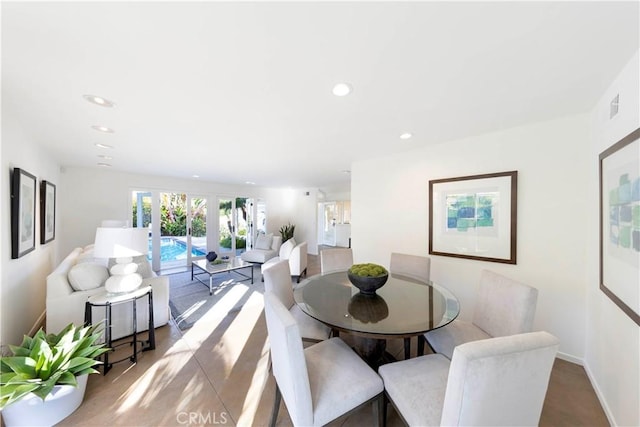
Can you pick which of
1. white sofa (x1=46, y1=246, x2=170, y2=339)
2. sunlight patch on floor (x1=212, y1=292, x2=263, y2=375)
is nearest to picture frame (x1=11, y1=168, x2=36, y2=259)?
white sofa (x1=46, y1=246, x2=170, y2=339)

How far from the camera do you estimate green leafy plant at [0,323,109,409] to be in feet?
4.24

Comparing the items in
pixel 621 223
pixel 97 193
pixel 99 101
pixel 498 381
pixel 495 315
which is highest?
pixel 99 101

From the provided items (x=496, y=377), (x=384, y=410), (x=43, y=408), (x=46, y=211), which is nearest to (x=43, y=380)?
(x=43, y=408)

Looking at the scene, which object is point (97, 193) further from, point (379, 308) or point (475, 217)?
point (475, 217)

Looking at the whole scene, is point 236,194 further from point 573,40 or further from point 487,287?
point 573,40

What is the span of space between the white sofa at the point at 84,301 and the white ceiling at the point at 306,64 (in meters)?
1.51

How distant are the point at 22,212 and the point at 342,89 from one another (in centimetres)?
309

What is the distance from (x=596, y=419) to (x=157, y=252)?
6877mm

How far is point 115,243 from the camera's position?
200 cm

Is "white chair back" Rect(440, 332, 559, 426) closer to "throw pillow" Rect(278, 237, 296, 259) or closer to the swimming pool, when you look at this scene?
"throw pillow" Rect(278, 237, 296, 259)

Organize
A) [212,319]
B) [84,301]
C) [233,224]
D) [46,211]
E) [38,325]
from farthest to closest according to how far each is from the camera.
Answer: [233,224], [46,211], [212,319], [38,325], [84,301]

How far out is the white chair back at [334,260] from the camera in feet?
10.0

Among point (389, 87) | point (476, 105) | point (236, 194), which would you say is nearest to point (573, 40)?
point (476, 105)

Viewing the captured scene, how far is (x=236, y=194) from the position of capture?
6770 millimetres
